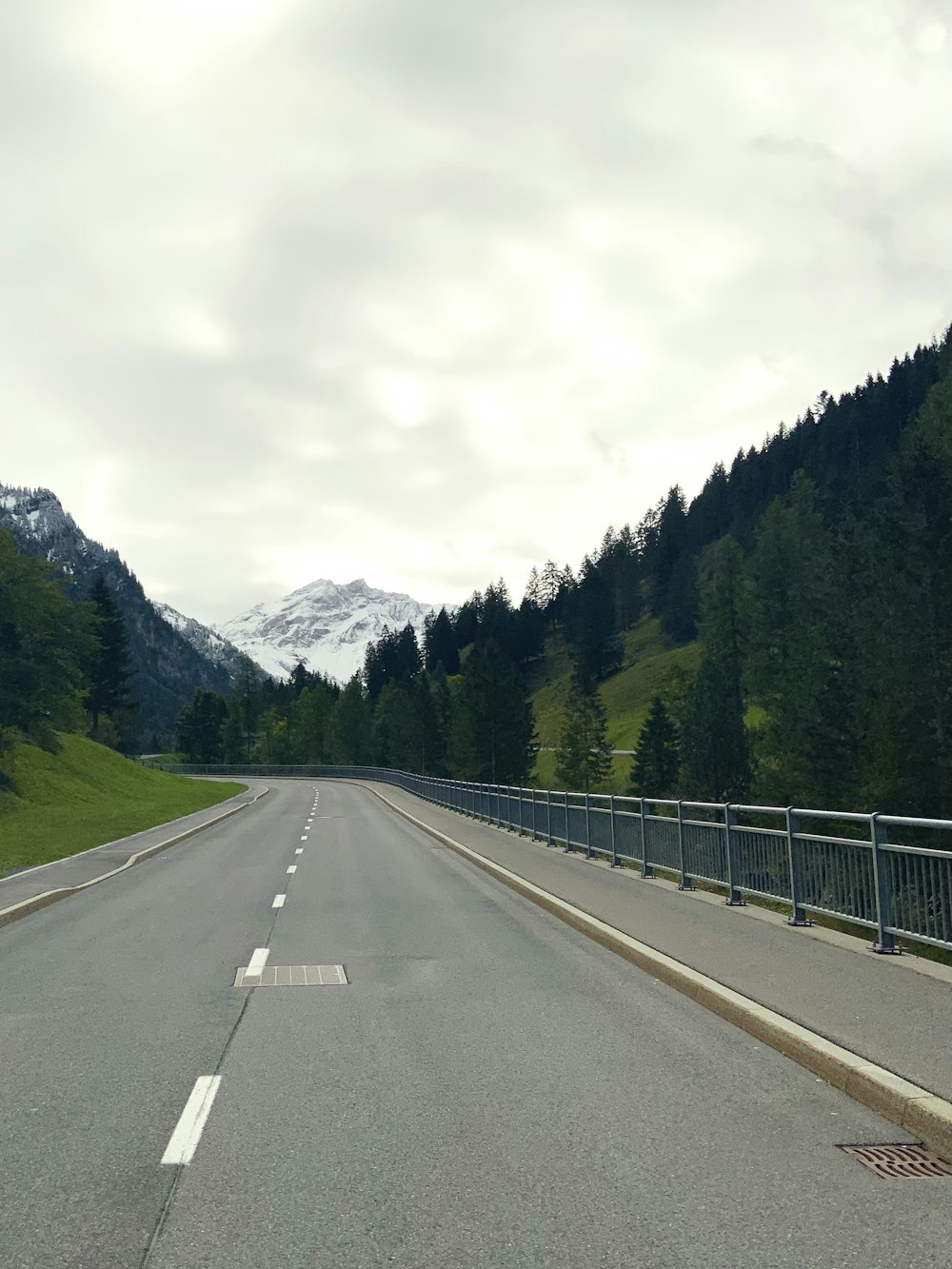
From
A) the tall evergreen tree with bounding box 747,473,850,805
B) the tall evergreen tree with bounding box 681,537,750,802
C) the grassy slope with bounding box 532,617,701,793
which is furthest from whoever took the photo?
the grassy slope with bounding box 532,617,701,793

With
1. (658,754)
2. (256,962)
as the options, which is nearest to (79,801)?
(256,962)

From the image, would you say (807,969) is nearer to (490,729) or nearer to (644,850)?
(644,850)

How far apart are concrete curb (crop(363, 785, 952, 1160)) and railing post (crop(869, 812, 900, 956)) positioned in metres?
1.77

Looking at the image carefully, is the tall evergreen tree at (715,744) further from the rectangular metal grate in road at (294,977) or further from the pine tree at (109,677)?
the rectangular metal grate in road at (294,977)

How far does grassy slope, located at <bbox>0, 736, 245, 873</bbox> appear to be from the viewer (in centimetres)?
3238

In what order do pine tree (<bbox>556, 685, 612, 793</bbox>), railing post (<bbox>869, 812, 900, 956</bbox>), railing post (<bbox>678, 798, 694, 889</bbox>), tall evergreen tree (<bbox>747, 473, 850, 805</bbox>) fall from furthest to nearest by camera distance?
pine tree (<bbox>556, 685, 612, 793</bbox>)
tall evergreen tree (<bbox>747, 473, 850, 805</bbox>)
railing post (<bbox>678, 798, 694, 889</bbox>)
railing post (<bbox>869, 812, 900, 956</bbox>)

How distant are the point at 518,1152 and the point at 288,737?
180955mm

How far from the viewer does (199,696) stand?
176375mm

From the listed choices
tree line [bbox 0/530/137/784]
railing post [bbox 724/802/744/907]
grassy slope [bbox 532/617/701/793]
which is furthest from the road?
grassy slope [bbox 532/617/701/793]

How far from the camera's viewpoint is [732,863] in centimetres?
1438

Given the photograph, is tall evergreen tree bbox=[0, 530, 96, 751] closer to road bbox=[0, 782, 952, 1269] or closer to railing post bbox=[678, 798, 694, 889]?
railing post bbox=[678, 798, 694, 889]

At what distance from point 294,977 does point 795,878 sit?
534cm

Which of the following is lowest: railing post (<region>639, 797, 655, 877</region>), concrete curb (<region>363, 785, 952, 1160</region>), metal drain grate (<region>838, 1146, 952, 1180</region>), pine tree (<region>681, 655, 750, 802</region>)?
metal drain grate (<region>838, 1146, 952, 1180</region>)

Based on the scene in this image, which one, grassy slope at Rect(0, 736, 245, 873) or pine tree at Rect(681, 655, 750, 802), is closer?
grassy slope at Rect(0, 736, 245, 873)
